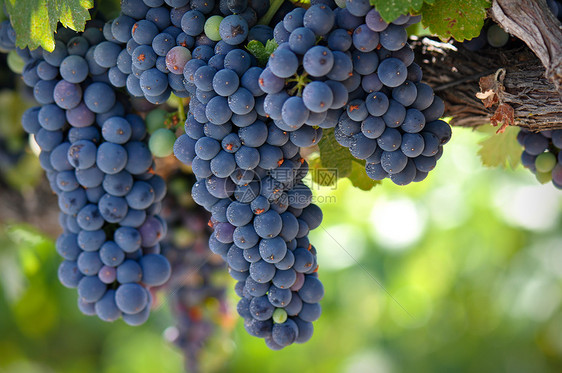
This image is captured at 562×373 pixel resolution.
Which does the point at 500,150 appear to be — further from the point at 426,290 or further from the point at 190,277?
the point at 426,290

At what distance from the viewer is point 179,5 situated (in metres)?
0.73

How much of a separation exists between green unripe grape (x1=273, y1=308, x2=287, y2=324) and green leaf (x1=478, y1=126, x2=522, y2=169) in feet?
1.77

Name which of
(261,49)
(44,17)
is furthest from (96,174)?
(261,49)

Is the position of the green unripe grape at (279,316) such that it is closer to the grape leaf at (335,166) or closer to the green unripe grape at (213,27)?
the grape leaf at (335,166)

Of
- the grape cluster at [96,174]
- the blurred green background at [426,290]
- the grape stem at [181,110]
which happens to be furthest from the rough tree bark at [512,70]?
the blurred green background at [426,290]

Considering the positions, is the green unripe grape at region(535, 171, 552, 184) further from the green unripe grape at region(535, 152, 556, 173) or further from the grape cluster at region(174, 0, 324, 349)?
the grape cluster at region(174, 0, 324, 349)

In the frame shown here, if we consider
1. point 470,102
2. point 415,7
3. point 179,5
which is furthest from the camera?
point 470,102

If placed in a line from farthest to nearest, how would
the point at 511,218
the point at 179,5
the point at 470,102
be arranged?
the point at 511,218
the point at 470,102
the point at 179,5

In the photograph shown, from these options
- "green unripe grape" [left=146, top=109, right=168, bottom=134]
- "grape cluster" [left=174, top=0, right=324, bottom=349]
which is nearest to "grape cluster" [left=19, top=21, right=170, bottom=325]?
"green unripe grape" [left=146, top=109, right=168, bottom=134]

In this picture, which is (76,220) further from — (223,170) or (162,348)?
(162,348)

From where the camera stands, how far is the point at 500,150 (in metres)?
1.01

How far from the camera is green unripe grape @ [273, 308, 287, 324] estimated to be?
724mm

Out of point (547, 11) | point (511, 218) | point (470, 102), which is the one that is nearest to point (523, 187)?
point (511, 218)

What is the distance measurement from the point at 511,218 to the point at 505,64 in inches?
87.0
